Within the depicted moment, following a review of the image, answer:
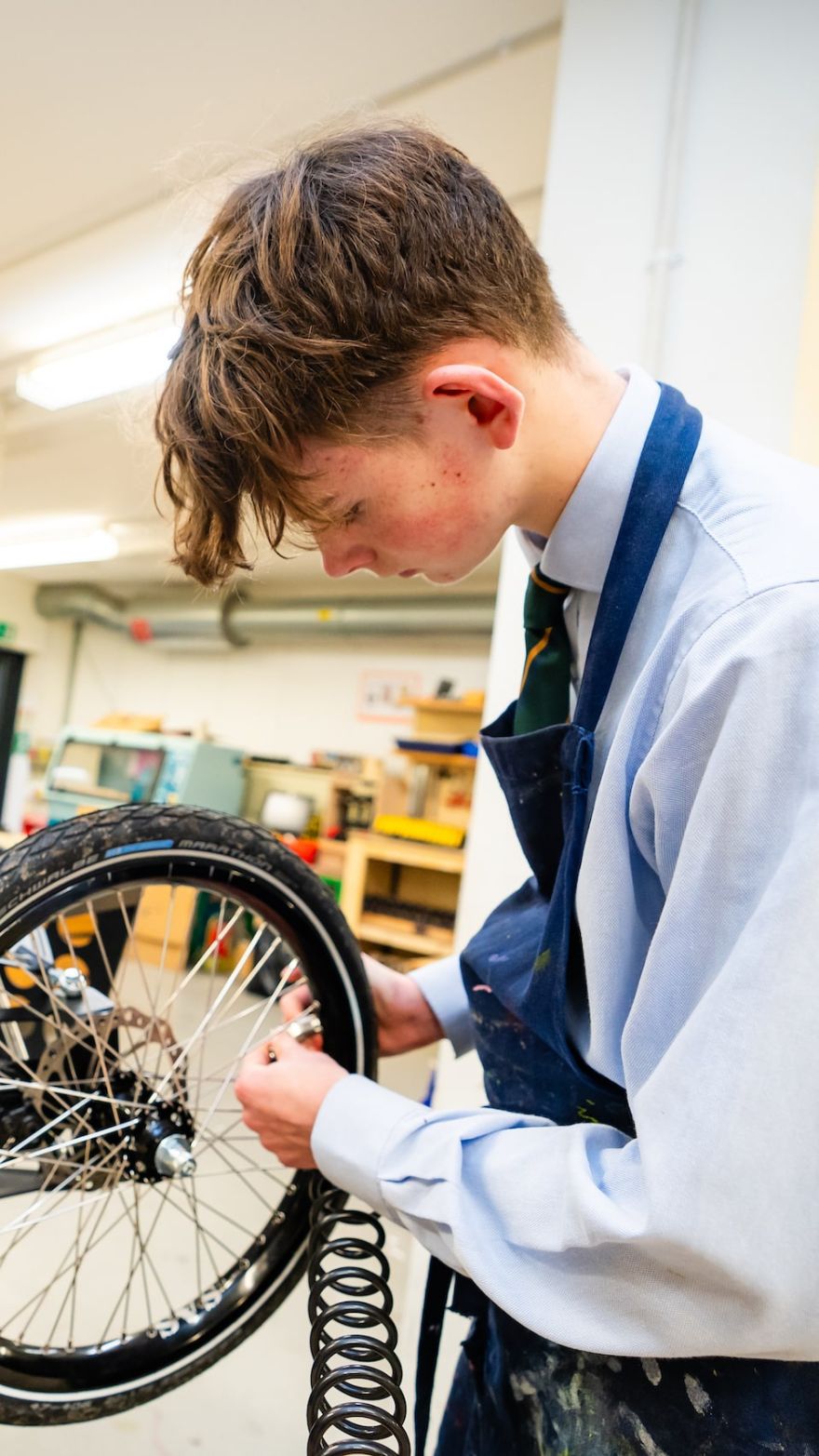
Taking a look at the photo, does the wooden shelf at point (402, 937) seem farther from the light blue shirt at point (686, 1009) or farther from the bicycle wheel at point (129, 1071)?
the light blue shirt at point (686, 1009)

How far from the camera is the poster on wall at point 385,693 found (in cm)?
604

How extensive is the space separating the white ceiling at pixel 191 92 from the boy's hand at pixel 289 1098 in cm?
115

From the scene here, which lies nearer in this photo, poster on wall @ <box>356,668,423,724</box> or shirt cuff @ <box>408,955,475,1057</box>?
shirt cuff @ <box>408,955,475,1057</box>

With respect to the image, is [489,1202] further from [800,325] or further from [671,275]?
[671,275]

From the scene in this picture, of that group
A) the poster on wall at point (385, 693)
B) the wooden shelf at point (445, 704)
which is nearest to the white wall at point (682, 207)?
the wooden shelf at point (445, 704)

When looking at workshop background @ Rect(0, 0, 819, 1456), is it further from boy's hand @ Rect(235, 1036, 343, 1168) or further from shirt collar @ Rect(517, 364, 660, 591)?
boy's hand @ Rect(235, 1036, 343, 1168)

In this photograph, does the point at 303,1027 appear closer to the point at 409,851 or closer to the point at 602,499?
the point at 602,499

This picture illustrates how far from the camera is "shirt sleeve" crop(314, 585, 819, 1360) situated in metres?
0.44

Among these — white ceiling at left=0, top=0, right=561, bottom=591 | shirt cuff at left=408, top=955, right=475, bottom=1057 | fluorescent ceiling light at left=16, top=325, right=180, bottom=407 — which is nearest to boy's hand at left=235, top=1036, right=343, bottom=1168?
shirt cuff at left=408, top=955, right=475, bottom=1057

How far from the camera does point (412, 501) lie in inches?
25.8

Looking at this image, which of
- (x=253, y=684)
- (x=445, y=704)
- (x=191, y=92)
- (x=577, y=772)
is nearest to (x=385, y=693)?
(x=253, y=684)

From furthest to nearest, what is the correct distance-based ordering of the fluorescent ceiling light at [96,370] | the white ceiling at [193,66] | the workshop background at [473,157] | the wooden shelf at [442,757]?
1. the wooden shelf at [442,757]
2. the fluorescent ceiling light at [96,370]
3. the white ceiling at [193,66]
4. the workshop background at [473,157]

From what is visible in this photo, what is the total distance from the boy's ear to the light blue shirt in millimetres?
76

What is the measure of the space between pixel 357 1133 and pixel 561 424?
0.56 metres
